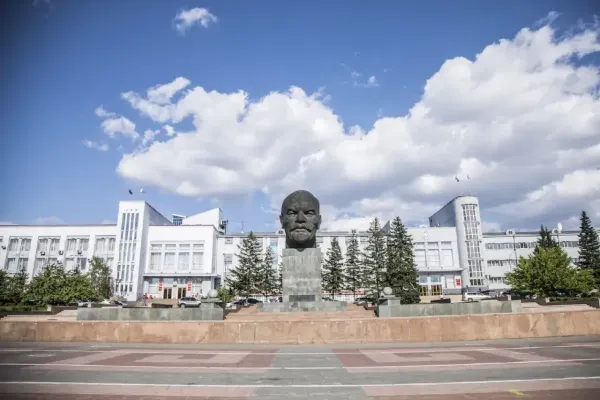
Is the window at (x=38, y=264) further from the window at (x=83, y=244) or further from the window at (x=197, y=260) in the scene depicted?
the window at (x=197, y=260)

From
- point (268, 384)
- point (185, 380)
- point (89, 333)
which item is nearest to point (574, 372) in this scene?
point (268, 384)

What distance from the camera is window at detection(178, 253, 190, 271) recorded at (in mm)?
74262

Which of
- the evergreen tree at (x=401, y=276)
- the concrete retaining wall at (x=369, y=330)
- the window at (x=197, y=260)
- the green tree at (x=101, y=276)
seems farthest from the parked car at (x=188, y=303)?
the concrete retaining wall at (x=369, y=330)

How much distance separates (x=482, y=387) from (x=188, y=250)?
73.0 metres

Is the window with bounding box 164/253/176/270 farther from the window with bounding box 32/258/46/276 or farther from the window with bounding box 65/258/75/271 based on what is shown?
the window with bounding box 32/258/46/276

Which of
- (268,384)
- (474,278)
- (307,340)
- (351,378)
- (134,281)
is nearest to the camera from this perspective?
(268,384)

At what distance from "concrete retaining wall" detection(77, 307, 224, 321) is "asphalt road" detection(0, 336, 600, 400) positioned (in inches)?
232

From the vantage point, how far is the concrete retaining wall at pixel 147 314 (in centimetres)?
1922

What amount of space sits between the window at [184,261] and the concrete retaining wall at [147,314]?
2208 inches

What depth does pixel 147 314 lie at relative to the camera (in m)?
19.6

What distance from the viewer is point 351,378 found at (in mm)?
7859

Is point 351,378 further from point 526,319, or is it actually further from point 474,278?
point 474,278

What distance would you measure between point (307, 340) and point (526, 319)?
8590 millimetres

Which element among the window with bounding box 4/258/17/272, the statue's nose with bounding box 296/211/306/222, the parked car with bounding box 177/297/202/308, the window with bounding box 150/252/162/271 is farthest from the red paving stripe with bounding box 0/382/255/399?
the window with bounding box 4/258/17/272
